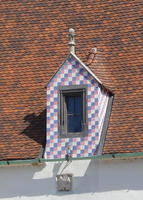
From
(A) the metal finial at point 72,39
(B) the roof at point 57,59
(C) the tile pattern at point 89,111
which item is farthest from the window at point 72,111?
(A) the metal finial at point 72,39

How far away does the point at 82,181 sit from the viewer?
86.4ft

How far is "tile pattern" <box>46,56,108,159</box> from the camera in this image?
26.6 meters

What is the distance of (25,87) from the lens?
28.6m

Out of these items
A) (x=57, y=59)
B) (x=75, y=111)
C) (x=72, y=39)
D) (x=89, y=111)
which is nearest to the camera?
(x=89, y=111)

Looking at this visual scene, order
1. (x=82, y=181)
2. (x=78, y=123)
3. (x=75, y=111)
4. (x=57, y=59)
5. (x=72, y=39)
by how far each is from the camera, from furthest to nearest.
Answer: (x=57, y=59)
(x=72, y=39)
(x=75, y=111)
(x=78, y=123)
(x=82, y=181)

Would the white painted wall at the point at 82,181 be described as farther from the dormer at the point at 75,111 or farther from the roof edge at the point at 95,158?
the dormer at the point at 75,111

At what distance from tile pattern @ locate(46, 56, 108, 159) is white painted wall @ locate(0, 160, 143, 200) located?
0.31 m

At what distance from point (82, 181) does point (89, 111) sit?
1.68 metres

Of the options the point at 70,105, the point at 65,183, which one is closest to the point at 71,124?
the point at 70,105

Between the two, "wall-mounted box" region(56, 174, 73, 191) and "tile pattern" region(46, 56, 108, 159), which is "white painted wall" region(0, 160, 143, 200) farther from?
"tile pattern" region(46, 56, 108, 159)

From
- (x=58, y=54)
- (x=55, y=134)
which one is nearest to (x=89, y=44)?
(x=58, y=54)

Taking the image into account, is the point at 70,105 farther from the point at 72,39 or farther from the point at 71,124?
the point at 72,39

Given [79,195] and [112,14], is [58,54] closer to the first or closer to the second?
[112,14]

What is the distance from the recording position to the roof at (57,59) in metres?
26.9
